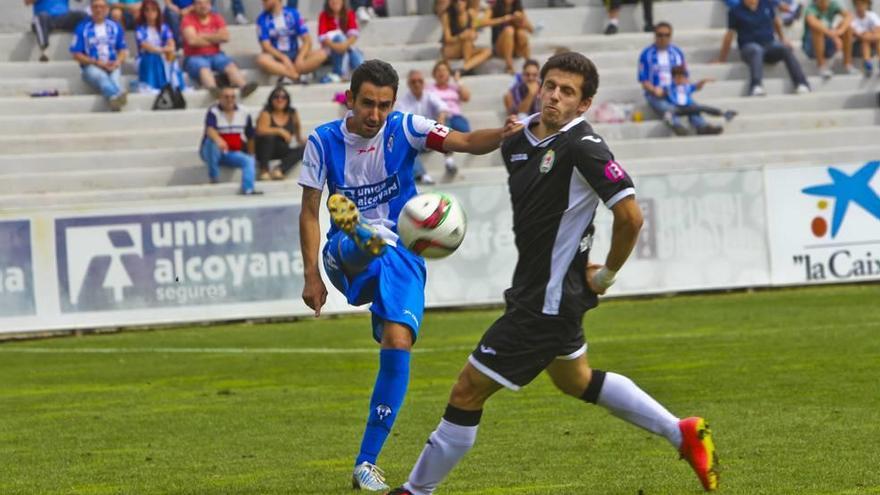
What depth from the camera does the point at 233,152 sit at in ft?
75.3

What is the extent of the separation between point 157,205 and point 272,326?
1998mm

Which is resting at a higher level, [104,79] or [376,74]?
[376,74]

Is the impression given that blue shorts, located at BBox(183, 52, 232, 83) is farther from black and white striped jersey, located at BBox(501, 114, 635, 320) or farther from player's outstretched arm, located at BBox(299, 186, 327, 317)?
black and white striped jersey, located at BBox(501, 114, 635, 320)

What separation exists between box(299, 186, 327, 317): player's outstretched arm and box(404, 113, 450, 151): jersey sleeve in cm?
55

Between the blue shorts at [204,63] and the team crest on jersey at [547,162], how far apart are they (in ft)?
61.7

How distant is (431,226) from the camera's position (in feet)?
24.3

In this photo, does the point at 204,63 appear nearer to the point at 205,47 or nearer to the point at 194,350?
the point at 205,47

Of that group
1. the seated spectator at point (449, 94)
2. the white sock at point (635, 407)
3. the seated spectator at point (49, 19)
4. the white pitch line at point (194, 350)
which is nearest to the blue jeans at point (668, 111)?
the seated spectator at point (449, 94)

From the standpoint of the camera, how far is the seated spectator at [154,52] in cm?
2513

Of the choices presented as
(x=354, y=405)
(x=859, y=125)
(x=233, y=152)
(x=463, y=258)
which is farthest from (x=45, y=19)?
(x=354, y=405)

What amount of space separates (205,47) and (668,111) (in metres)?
7.10

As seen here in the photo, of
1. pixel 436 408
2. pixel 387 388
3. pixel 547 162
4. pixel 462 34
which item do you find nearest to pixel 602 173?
pixel 547 162

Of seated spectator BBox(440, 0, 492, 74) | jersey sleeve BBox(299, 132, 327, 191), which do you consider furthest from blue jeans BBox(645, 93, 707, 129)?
jersey sleeve BBox(299, 132, 327, 191)

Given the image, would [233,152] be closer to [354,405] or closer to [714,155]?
[714,155]
